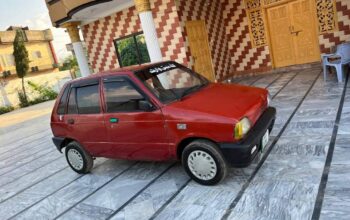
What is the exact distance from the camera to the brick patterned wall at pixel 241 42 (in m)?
10.5

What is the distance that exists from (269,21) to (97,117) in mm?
7805

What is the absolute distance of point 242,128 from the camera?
3432 millimetres

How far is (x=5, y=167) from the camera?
22.3ft

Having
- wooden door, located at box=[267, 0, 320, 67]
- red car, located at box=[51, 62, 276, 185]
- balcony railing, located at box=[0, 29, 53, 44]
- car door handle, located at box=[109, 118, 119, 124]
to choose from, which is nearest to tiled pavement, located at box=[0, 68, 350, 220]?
red car, located at box=[51, 62, 276, 185]

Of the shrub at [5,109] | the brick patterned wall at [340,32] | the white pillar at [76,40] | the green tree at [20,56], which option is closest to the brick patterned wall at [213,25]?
the brick patterned wall at [340,32]

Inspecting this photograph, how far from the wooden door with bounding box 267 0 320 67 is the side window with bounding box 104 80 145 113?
7.62 metres

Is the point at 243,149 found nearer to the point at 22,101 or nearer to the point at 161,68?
the point at 161,68

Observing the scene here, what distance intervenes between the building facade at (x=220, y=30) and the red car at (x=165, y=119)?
4292mm

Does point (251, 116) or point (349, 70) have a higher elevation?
point (251, 116)

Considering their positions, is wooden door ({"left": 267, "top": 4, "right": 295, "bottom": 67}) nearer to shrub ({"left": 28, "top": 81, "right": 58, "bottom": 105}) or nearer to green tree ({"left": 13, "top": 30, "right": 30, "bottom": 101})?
green tree ({"left": 13, "top": 30, "right": 30, "bottom": 101})

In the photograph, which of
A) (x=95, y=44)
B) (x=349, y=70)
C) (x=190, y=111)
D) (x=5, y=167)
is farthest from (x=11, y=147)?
(x=349, y=70)

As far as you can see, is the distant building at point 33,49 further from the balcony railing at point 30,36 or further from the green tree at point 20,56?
the green tree at point 20,56

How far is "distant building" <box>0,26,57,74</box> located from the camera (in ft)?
82.5

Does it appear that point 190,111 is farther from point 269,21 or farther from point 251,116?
point 269,21
